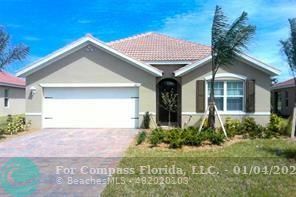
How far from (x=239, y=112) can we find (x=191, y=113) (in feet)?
8.00

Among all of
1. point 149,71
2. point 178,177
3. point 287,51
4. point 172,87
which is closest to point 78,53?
point 149,71

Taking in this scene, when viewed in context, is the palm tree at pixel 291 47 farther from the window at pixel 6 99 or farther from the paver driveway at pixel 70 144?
the window at pixel 6 99

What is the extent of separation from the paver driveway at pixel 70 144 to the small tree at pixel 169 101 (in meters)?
3.56

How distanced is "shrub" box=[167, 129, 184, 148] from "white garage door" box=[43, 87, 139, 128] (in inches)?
244

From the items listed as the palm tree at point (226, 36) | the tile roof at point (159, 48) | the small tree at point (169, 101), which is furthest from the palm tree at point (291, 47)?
the small tree at point (169, 101)

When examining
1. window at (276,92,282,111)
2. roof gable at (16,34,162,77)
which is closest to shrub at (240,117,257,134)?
roof gable at (16,34,162,77)

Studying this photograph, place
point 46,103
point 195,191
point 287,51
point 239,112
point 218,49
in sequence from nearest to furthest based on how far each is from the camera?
point 195,191
point 218,49
point 287,51
point 239,112
point 46,103

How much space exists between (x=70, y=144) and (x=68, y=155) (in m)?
2.36

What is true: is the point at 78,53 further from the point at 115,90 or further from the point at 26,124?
the point at 26,124

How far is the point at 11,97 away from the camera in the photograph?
3181 cm

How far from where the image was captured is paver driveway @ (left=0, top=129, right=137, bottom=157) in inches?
457

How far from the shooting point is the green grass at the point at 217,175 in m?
7.15

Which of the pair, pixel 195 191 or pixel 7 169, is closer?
pixel 195 191

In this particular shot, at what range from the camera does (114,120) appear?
19328 mm
